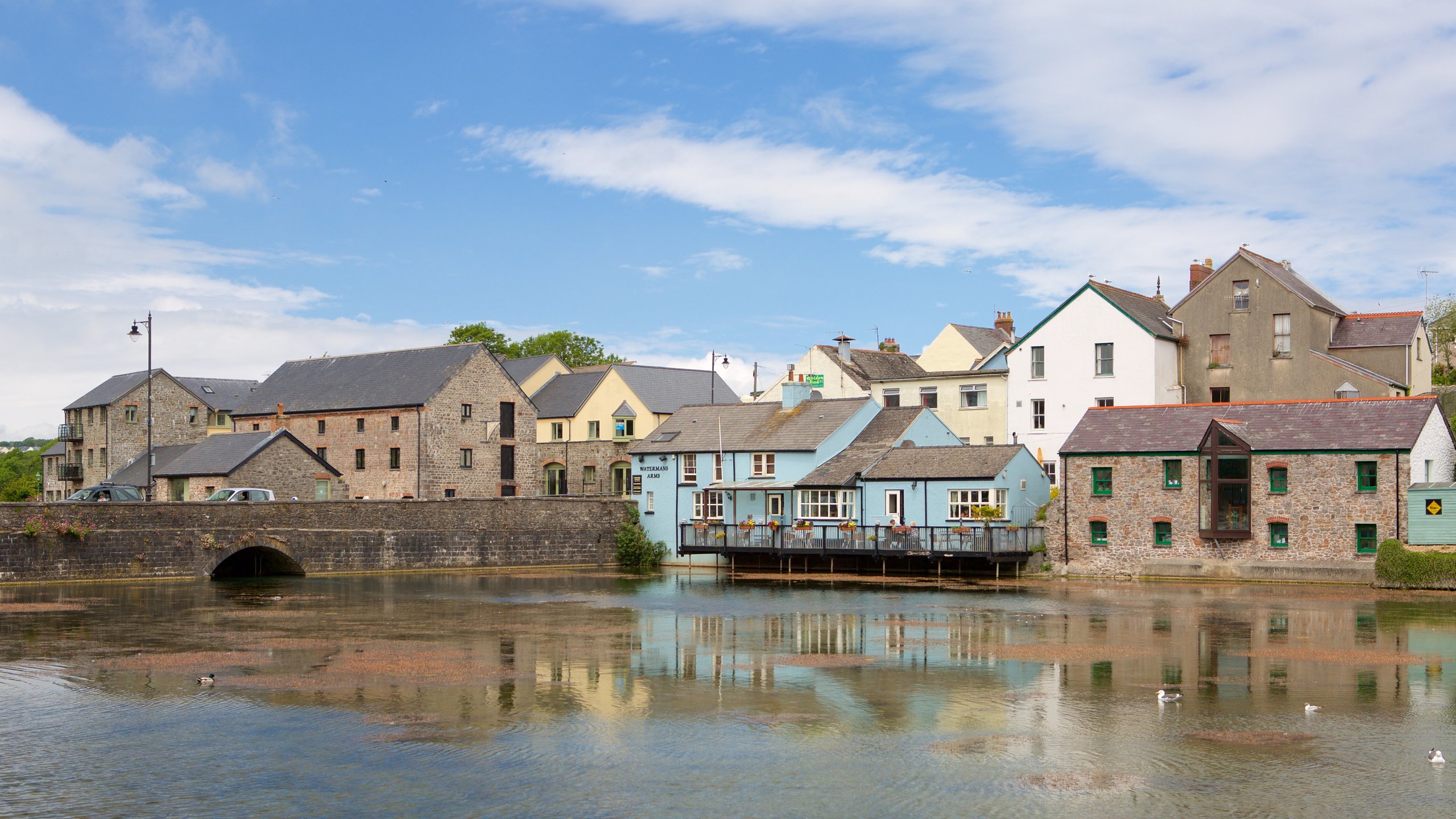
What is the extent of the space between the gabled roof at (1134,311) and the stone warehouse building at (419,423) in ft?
89.1

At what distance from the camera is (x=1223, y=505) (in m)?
47.1

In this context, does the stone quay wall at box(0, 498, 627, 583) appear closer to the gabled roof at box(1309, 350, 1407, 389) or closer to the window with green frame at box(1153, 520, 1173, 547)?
the window with green frame at box(1153, 520, 1173, 547)

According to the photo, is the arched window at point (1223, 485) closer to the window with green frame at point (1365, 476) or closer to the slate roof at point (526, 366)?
the window with green frame at point (1365, 476)

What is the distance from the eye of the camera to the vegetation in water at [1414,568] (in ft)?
136

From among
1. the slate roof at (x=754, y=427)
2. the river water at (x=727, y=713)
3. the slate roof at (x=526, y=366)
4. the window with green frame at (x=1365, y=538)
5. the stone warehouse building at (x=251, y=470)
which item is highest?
the slate roof at (x=526, y=366)

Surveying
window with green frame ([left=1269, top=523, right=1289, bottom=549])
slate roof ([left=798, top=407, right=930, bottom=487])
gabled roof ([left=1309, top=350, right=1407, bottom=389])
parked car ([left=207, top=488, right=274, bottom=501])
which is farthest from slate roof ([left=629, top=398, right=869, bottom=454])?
gabled roof ([left=1309, top=350, right=1407, bottom=389])

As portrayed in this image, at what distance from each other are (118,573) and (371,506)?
33.2 ft

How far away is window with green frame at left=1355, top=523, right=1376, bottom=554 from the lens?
43656 mm

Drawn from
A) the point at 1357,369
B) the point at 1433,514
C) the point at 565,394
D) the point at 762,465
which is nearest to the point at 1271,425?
the point at 1433,514

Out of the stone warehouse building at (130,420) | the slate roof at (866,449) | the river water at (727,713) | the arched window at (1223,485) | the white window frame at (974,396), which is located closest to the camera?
the river water at (727,713)

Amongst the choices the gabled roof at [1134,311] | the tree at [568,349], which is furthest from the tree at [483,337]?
the gabled roof at [1134,311]

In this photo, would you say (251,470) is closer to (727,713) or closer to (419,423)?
(419,423)

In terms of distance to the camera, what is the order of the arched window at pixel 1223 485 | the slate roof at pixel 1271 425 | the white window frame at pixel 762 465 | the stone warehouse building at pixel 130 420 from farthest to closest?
the stone warehouse building at pixel 130 420, the white window frame at pixel 762 465, the arched window at pixel 1223 485, the slate roof at pixel 1271 425

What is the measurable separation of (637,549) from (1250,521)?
2543cm
